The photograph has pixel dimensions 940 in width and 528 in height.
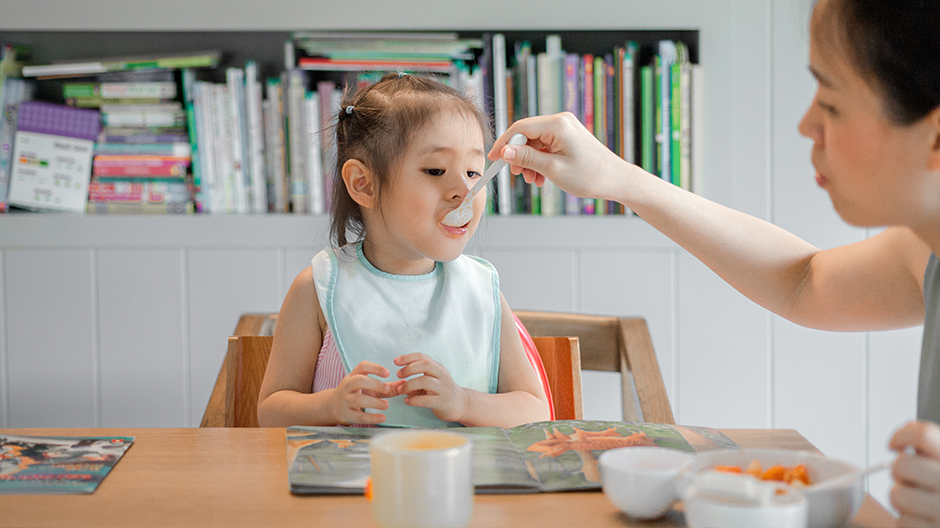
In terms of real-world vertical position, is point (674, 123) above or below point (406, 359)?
above

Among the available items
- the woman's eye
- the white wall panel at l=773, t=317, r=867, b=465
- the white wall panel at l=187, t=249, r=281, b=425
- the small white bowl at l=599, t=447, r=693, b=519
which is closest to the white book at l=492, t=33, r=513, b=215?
the white wall panel at l=187, t=249, r=281, b=425

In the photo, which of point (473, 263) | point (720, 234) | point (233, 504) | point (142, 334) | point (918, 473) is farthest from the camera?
point (142, 334)

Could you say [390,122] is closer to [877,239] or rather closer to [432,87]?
[432,87]

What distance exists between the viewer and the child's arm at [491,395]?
38.5 inches

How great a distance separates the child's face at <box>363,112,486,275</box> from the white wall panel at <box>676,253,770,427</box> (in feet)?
3.20

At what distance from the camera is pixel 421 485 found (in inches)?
22.8

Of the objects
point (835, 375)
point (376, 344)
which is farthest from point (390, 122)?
point (835, 375)

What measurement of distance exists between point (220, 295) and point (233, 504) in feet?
4.61

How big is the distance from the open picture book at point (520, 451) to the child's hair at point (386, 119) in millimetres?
486

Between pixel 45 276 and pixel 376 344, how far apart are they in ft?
4.19

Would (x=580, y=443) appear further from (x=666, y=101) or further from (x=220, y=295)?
(x=220, y=295)

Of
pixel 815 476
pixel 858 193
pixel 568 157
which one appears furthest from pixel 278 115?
pixel 815 476

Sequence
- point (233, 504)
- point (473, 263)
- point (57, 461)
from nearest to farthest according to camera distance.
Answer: point (233, 504) → point (57, 461) → point (473, 263)

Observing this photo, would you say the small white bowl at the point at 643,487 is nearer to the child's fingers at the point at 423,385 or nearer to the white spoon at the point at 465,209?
the child's fingers at the point at 423,385
